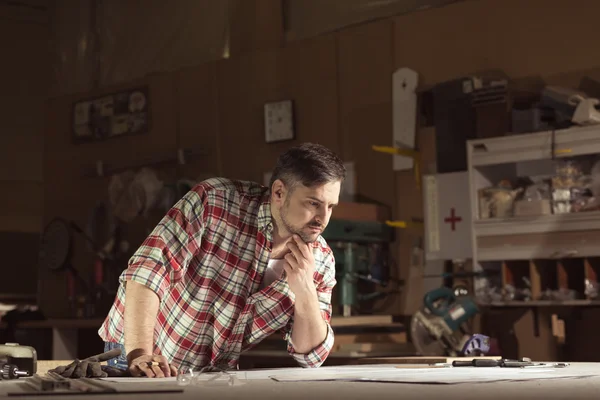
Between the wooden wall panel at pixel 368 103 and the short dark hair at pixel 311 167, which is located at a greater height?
the wooden wall panel at pixel 368 103

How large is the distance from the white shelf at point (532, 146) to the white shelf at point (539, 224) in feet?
0.92

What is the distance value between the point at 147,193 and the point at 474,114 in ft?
7.98

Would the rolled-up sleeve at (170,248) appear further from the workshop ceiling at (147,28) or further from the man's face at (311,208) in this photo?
the workshop ceiling at (147,28)

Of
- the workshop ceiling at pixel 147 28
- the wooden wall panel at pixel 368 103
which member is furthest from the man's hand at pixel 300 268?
the workshop ceiling at pixel 147 28

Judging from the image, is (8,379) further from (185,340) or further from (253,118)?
(253,118)

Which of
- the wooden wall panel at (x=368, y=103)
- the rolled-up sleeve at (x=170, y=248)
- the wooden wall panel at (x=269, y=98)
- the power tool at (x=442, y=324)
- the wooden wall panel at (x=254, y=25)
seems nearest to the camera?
the rolled-up sleeve at (x=170, y=248)

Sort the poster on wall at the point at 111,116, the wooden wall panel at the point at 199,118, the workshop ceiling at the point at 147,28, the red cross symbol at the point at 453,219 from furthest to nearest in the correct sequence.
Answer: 1. the poster on wall at the point at 111,116
2. the wooden wall panel at the point at 199,118
3. the workshop ceiling at the point at 147,28
4. the red cross symbol at the point at 453,219

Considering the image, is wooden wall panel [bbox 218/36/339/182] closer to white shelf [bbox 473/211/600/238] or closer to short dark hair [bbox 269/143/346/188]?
white shelf [bbox 473/211/600/238]

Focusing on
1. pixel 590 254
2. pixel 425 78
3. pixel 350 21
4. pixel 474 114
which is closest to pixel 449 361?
pixel 590 254

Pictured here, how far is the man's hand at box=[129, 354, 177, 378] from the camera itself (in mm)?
2037

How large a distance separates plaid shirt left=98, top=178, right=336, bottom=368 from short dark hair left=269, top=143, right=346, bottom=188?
5.7 inches

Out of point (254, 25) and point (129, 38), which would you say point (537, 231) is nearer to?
point (254, 25)

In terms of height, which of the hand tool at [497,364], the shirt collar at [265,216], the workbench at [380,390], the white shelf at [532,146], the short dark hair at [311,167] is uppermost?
the white shelf at [532,146]

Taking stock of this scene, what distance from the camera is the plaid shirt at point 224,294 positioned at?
100 inches
